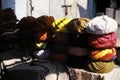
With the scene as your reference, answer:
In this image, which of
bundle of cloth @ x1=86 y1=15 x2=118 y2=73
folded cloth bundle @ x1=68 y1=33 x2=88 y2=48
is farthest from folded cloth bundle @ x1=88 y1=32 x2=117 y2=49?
folded cloth bundle @ x1=68 y1=33 x2=88 y2=48

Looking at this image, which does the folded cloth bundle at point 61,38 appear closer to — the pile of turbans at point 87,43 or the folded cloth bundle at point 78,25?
the pile of turbans at point 87,43

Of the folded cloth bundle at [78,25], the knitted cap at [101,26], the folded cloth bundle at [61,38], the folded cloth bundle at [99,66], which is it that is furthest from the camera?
the folded cloth bundle at [61,38]

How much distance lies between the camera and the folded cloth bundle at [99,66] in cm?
423

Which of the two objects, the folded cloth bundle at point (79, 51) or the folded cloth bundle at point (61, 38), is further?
the folded cloth bundle at point (61, 38)

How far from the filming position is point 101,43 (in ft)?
13.7

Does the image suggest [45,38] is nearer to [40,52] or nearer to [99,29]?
[40,52]

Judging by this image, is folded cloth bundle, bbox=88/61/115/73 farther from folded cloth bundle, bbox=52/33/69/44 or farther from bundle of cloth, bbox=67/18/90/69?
folded cloth bundle, bbox=52/33/69/44

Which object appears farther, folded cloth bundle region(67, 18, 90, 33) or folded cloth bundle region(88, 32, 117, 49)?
folded cloth bundle region(67, 18, 90, 33)

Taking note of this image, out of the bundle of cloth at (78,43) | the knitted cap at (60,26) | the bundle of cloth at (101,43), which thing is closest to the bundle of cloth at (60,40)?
the knitted cap at (60,26)

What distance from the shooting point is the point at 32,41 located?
4.98 metres

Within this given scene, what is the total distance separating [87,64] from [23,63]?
3.54 feet

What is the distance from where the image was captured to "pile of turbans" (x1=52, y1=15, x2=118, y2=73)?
4176 mm

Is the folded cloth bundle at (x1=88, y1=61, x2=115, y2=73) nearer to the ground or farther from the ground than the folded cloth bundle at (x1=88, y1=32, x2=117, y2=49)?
nearer to the ground

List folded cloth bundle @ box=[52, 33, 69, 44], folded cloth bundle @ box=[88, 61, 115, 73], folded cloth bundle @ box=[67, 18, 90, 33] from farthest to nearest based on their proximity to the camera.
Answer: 1. folded cloth bundle @ box=[52, 33, 69, 44]
2. folded cloth bundle @ box=[67, 18, 90, 33]
3. folded cloth bundle @ box=[88, 61, 115, 73]
